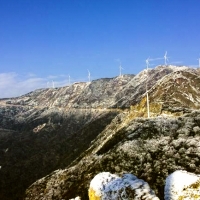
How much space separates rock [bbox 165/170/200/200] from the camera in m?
19.3

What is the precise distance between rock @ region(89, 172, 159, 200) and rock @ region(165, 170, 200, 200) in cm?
128

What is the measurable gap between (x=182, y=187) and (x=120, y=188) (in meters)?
4.80

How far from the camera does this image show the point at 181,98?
195000mm

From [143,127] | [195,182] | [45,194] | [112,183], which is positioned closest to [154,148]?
[143,127]

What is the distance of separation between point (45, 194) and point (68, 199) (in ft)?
31.7

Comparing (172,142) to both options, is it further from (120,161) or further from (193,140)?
(120,161)

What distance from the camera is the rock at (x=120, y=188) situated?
20.6m

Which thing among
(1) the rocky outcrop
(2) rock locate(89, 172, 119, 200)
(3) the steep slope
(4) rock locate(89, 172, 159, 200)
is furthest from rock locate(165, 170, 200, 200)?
(3) the steep slope

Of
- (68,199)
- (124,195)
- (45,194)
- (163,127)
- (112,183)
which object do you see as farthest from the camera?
(163,127)

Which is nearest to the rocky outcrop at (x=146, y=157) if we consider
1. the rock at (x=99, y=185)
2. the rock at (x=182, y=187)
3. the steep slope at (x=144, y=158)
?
the steep slope at (x=144, y=158)

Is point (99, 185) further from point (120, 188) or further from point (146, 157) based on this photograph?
point (146, 157)

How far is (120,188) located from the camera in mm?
22562

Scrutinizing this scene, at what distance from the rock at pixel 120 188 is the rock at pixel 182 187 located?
128 centimetres

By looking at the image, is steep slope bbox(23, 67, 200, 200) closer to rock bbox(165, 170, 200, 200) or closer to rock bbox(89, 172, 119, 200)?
rock bbox(89, 172, 119, 200)
